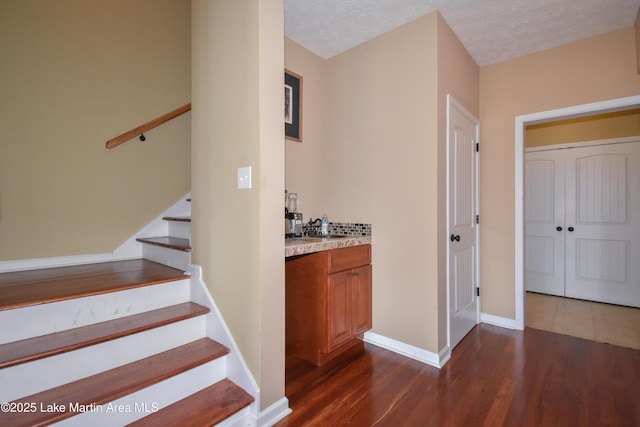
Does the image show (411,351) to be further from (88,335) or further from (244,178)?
(88,335)

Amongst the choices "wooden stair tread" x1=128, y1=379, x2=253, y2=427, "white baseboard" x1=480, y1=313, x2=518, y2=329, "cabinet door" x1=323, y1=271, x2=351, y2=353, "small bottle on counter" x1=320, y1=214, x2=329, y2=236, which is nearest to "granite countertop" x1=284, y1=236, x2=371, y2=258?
"cabinet door" x1=323, y1=271, x2=351, y2=353

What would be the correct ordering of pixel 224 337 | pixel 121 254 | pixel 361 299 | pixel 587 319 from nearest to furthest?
1. pixel 224 337
2. pixel 361 299
3. pixel 121 254
4. pixel 587 319

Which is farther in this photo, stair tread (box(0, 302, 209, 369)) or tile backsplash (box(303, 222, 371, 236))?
tile backsplash (box(303, 222, 371, 236))

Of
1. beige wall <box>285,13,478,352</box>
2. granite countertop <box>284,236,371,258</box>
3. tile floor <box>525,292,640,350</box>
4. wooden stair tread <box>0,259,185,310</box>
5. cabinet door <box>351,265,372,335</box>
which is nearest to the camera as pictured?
wooden stair tread <box>0,259,185,310</box>

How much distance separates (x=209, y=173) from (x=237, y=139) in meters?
0.35

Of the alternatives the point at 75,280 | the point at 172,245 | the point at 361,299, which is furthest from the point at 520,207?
the point at 75,280

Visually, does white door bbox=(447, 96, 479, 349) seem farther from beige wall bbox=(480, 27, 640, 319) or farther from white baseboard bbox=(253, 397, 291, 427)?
white baseboard bbox=(253, 397, 291, 427)

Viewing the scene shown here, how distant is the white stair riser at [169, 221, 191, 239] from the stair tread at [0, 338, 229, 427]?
120 centimetres

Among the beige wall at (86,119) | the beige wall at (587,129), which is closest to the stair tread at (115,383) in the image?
the beige wall at (86,119)

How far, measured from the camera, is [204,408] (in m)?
1.43

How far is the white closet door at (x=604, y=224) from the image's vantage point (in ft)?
10.7

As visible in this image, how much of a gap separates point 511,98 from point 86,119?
150 inches

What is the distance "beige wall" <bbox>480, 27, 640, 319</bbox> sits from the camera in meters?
2.40

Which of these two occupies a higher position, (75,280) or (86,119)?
(86,119)
